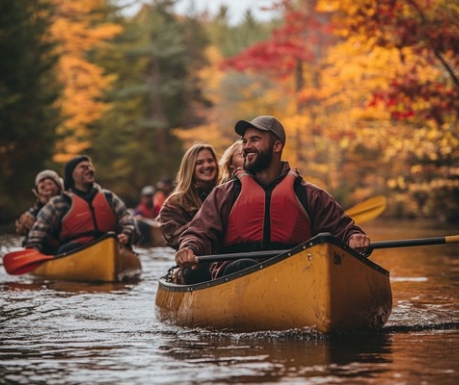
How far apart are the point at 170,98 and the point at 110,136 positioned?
36.8 ft

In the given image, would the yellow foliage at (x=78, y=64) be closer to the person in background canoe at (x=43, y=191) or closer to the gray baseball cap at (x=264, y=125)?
the person in background canoe at (x=43, y=191)

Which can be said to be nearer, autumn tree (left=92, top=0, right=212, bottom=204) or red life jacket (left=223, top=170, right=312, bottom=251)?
red life jacket (left=223, top=170, right=312, bottom=251)

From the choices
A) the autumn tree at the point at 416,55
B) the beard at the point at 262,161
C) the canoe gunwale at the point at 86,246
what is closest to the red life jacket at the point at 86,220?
the canoe gunwale at the point at 86,246

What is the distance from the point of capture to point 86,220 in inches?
500

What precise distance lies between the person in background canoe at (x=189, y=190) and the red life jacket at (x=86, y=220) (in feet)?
11.4

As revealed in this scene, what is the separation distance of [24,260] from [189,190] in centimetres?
400

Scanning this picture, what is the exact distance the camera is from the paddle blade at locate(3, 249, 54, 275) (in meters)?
12.4

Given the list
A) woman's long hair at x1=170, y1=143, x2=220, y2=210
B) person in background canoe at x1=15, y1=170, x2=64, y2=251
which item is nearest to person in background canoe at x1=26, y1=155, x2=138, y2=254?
person in background canoe at x1=15, y1=170, x2=64, y2=251

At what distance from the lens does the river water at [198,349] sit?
5680 millimetres

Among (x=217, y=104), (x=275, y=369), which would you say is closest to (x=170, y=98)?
(x=217, y=104)

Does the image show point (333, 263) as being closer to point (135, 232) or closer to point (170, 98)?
point (135, 232)

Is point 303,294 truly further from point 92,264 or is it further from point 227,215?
point 92,264

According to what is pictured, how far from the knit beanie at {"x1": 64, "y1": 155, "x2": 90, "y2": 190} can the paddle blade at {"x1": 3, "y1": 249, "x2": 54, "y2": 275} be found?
90cm

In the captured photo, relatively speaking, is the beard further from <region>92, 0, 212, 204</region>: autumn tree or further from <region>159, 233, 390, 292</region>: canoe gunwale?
<region>92, 0, 212, 204</region>: autumn tree
